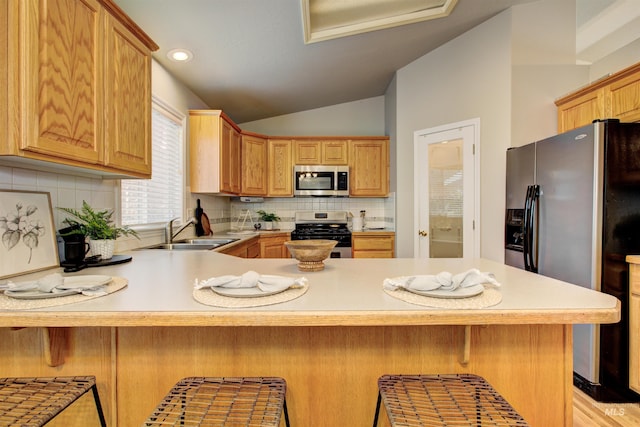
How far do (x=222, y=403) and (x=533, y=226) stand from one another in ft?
7.69

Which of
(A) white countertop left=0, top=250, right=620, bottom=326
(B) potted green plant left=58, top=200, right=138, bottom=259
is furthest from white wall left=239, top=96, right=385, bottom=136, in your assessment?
(A) white countertop left=0, top=250, right=620, bottom=326

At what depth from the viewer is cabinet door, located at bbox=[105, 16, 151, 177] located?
5.15ft

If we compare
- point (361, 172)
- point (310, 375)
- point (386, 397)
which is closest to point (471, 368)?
point (386, 397)

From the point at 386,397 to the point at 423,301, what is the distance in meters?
0.30

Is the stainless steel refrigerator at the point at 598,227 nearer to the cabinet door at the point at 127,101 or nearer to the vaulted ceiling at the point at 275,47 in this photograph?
the vaulted ceiling at the point at 275,47

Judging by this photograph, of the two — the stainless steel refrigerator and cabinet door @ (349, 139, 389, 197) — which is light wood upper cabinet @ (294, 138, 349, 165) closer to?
cabinet door @ (349, 139, 389, 197)

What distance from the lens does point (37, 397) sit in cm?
96

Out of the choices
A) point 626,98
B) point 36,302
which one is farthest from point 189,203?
point 626,98

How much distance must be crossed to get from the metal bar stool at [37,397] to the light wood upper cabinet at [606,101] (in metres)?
3.29

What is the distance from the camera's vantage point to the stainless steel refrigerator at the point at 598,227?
193 centimetres

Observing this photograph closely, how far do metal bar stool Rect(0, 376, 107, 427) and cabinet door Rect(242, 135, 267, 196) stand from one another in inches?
128

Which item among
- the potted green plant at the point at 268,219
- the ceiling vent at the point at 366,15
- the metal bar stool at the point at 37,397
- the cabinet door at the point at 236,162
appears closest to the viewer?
the metal bar stool at the point at 37,397

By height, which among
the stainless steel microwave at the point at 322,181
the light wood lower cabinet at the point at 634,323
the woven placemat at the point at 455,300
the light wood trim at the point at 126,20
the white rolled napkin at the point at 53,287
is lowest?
the light wood lower cabinet at the point at 634,323

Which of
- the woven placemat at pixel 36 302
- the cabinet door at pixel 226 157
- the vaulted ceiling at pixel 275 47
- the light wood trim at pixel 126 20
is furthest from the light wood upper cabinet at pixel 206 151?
the woven placemat at pixel 36 302
